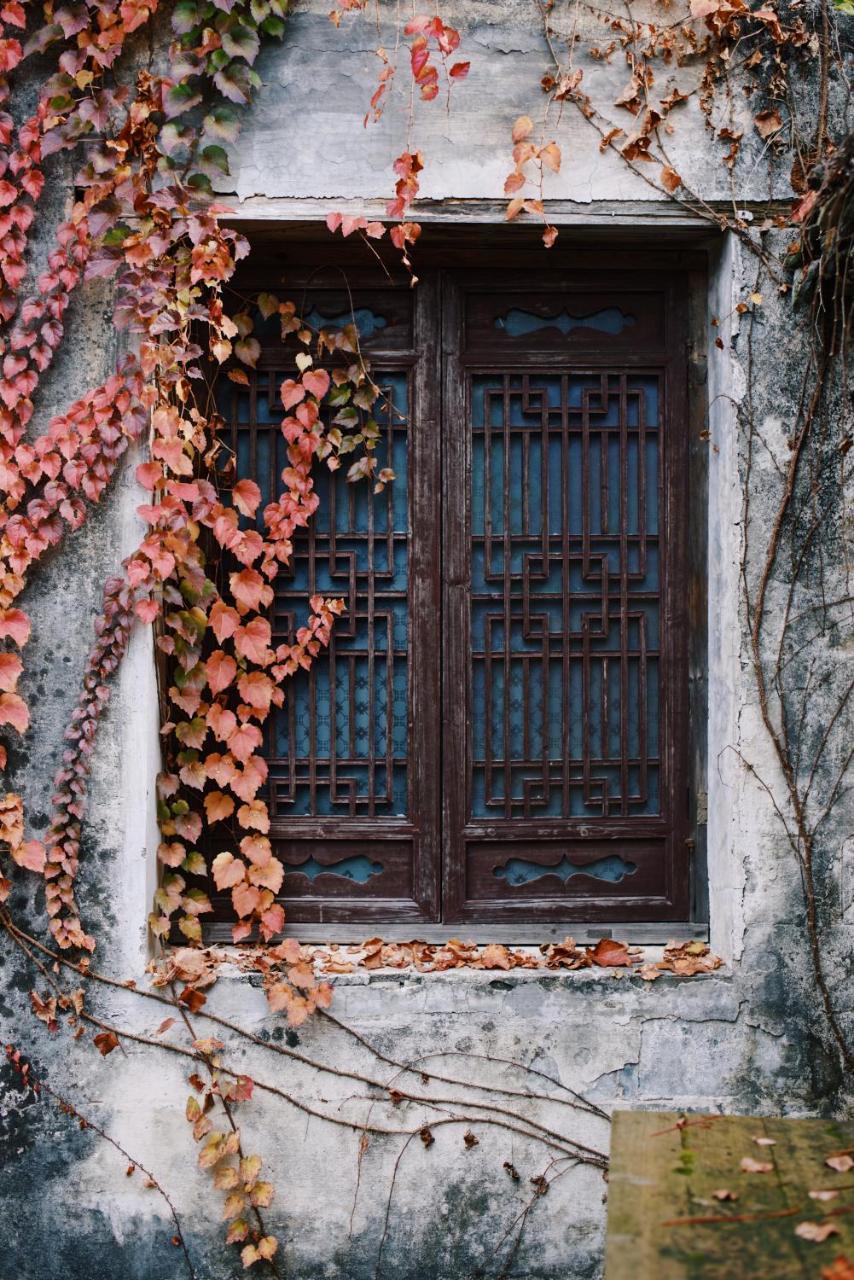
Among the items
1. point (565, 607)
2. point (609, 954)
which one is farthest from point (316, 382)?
point (609, 954)

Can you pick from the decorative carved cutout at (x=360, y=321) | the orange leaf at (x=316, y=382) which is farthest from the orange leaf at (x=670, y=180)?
the orange leaf at (x=316, y=382)

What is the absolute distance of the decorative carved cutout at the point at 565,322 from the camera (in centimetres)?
367

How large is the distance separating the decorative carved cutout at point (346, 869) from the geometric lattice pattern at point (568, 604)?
0.38 m

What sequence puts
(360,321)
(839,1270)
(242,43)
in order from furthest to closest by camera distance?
1. (360,321)
2. (242,43)
3. (839,1270)

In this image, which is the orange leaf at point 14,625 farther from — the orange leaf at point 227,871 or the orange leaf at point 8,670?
the orange leaf at point 227,871

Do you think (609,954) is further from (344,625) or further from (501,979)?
(344,625)

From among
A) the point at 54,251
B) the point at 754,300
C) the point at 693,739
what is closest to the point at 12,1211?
the point at 693,739

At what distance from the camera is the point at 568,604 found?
364cm

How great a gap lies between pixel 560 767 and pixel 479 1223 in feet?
4.41

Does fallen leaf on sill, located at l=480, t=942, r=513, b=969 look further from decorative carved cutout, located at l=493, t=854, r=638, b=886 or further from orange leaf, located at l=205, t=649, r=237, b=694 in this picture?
orange leaf, located at l=205, t=649, r=237, b=694

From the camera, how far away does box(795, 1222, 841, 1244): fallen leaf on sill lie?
1.92 metres

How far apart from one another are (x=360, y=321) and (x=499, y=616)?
3.37 ft

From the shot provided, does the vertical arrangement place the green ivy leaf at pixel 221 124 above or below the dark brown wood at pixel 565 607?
above

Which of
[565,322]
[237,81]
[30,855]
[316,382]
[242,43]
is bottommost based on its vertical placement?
[30,855]
